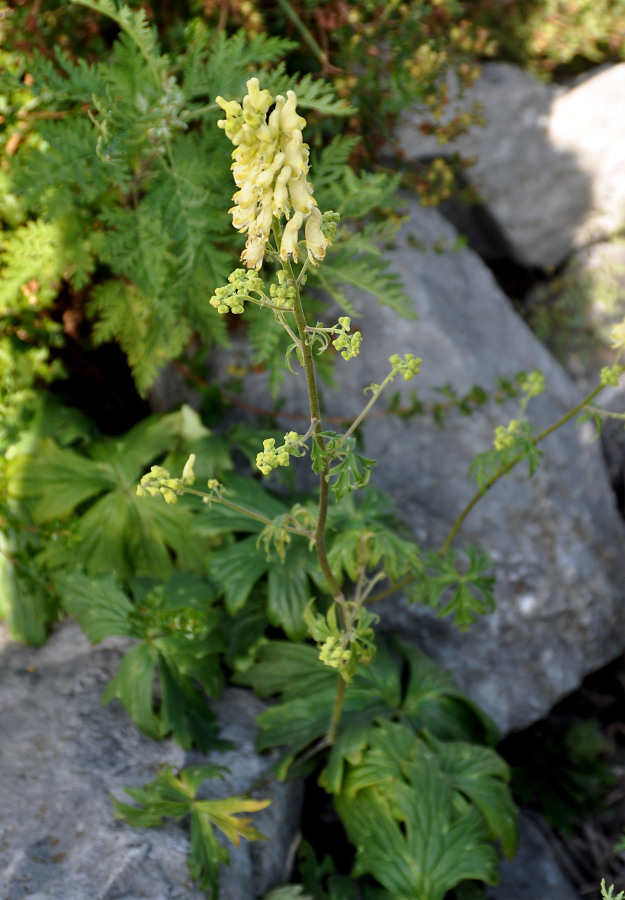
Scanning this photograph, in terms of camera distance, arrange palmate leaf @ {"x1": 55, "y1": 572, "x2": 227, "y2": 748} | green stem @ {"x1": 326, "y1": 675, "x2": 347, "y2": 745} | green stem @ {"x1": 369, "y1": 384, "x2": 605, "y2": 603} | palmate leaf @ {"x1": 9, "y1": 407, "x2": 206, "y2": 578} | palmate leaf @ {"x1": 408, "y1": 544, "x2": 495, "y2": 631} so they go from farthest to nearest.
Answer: palmate leaf @ {"x1": 9, "y1": 407, "x2": 206, "y2": 578} < palmate leaf @ {"x1": 55, "y1": 572, "x2": 227, "y2": 748} < palmate leaf @ {"x1": 408, "y1": 544, "x2": 495, "y2": 631} < green stem @ {"x1": 326, "y1": 675, "x2": 347, "y2": 745} < green stem @ {"x1": 369, "y1": 384, "x2": 605, "y2": 603}

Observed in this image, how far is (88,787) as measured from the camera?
2281 mm

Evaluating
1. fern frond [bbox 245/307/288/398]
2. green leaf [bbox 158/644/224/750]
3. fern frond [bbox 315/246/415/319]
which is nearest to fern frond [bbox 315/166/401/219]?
fern frond [bbox 315/246/415/319]

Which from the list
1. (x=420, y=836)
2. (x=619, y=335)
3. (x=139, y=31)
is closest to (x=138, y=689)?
(x=420, y=836)

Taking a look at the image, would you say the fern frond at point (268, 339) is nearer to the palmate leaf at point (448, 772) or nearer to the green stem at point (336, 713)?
the green stem at point (336, 713)

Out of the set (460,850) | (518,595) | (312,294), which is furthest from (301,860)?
(312,294)

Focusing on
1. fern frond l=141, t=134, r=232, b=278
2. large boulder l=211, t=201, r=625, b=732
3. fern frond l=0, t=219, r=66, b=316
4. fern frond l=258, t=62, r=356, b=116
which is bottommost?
large boulder l=211, t=201, r=625, b=732

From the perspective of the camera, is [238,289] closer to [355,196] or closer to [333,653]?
[333,653]

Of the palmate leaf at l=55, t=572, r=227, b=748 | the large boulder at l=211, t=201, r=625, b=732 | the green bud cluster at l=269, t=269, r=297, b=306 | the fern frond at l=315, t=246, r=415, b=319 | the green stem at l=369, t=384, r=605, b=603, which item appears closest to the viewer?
the green bud cluster at l=269, t=269, r=297, b=306

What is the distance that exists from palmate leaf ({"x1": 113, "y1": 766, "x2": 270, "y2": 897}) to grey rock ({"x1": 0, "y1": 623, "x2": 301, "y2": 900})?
0.06m

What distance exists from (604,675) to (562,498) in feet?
3.19

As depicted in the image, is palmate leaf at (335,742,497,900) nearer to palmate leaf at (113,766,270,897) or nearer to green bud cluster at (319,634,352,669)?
palmate leaf at (113,766,270,897)

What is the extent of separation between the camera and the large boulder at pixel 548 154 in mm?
4391

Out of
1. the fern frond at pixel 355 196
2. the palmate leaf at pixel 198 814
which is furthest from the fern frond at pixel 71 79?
the palmate leaf at pixel 198 814

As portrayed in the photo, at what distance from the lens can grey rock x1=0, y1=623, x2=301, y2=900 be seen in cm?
207
